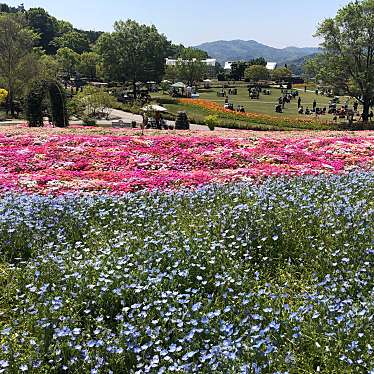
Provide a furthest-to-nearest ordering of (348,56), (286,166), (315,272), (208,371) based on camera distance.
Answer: (348,56), (286,166), (315,272), (208,371)

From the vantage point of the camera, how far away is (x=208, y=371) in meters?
3.56

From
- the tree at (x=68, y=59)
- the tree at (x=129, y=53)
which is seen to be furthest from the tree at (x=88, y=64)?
the tree at (x=129, y=53)

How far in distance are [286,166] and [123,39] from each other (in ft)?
226

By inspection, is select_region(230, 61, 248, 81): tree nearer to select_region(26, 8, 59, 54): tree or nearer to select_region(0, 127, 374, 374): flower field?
select_region(26, 8, 59, 54): tree

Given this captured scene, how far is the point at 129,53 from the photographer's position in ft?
246

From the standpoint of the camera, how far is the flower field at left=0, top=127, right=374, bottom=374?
12.6ft

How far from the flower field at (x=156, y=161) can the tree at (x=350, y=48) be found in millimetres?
29376

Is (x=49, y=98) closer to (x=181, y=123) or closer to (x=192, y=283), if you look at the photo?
(x=181, y=123)

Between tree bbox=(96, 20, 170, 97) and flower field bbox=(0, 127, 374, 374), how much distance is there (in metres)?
67.2

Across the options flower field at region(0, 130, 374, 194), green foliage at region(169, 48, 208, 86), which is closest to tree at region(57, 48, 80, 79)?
green foliage at region(169, 48, 208, 86)

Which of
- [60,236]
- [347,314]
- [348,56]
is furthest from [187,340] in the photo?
[348,56]

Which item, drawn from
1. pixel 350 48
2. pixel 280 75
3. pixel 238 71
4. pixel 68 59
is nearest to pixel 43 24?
pixel 68 59

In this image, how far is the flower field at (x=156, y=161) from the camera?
10.6 metres

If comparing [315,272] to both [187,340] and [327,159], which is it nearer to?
[187,340]
